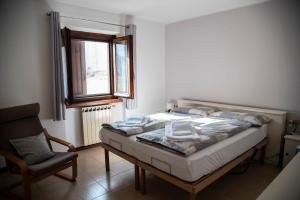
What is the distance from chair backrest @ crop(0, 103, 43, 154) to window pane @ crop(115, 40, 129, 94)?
5.28ft

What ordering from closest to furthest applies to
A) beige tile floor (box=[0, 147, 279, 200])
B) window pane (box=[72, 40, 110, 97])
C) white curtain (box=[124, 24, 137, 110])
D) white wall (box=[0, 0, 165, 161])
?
1. beige tile floor (box=[0, 147, 279, 200])
2. white wall (box=[0, 0, 165, 161])
3. window pane (box=[72, 40, 110, 97])
4. white curtain (box=[124, 24, 137, 110])

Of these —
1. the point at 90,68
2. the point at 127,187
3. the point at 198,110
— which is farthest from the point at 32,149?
the point at 198,110

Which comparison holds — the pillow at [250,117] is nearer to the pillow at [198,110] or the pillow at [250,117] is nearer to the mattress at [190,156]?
the mattress at [190,156]

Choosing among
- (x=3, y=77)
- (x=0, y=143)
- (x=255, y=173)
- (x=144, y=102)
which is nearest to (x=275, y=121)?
(x=255, y=173)

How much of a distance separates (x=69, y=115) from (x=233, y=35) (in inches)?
125

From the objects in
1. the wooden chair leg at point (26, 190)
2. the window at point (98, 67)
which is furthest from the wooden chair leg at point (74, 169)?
the window at point (98, 67)

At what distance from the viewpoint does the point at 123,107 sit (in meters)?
4.28

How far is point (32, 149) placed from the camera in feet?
8.09

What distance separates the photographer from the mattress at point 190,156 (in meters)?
1.92

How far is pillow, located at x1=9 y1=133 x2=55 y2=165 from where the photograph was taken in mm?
2412

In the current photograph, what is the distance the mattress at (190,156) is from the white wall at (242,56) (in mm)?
800

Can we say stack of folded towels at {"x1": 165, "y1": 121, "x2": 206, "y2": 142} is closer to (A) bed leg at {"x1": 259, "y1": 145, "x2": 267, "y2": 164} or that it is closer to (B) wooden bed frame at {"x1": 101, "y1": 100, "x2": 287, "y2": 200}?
(B) wooden bed frame at {"x1": 101, "y1": 100, "x2": 287, "y2": 200}

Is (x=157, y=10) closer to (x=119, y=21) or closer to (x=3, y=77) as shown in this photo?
(x=119, y=21)

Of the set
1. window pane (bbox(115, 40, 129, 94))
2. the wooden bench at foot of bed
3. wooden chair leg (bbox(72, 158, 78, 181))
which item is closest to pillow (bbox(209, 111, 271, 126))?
the wooden bench at foot of bed
